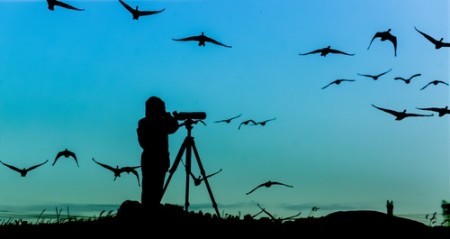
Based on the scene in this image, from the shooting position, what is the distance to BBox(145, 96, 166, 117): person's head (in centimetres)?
1042

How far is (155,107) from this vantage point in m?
10.4

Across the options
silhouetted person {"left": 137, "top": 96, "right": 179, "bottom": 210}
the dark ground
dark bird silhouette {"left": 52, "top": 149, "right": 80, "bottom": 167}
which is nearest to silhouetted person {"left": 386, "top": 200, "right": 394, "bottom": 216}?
the dark ground

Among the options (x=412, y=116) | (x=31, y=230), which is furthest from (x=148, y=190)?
(x=412, y=116)

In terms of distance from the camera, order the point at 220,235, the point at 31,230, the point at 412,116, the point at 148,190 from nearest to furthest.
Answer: the point at 220,235 → the point at 31,230 → the point at 148,190 → the point at 412,116

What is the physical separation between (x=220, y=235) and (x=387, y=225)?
7.95 ft

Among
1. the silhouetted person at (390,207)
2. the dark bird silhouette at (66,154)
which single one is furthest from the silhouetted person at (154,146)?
the dark bird silhouette at (66,154)

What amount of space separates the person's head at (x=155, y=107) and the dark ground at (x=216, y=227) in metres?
1.69

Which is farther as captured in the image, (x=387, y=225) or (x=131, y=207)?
(x=131, y=207)

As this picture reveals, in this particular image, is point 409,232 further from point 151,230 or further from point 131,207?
point 131,207

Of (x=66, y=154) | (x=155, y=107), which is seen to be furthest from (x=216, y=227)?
(x=66, y=154)

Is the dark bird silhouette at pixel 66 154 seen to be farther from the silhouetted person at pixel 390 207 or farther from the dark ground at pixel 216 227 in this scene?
the silhouetted person at pixel 390 207

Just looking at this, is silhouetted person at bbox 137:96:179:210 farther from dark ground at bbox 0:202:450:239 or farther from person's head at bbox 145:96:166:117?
dark ground at bbox 0:202:450:239

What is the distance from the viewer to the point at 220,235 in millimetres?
8672

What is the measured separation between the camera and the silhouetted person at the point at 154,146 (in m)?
A: 10.4
